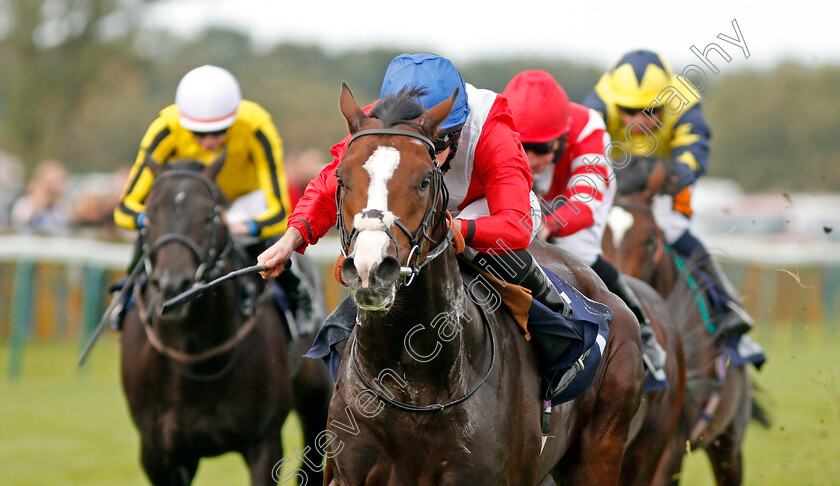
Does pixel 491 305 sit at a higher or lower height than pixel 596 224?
higher

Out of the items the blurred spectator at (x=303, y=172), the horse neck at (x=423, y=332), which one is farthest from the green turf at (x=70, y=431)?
the horse neck at (x=423, y=332)

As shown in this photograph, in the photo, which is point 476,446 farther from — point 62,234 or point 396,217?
point 62,234

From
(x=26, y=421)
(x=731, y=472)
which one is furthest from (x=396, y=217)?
(x=26, y=421)

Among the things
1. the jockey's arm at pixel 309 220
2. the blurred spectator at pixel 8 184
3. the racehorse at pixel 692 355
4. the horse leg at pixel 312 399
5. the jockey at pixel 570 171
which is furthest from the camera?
the blurred spectator at pixel 8 184

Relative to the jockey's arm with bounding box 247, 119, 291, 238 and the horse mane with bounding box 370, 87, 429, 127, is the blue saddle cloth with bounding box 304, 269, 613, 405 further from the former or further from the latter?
the jockey's arm with bounding box 247, 119, 291, 238

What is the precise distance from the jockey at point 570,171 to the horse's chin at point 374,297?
2.13 m

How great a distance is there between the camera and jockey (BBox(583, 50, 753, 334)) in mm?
6094

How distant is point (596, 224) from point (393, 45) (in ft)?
147

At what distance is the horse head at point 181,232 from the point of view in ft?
16.0

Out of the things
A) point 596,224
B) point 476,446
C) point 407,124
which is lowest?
point 596,224

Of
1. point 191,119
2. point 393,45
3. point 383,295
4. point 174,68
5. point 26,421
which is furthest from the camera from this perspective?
point 393,45

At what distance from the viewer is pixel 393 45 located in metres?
48.9

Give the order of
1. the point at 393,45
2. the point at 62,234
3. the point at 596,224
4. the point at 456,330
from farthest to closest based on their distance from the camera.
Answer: the point at 393,45 < the point at 62,234 < the point at 596,224 < the point at 456,330

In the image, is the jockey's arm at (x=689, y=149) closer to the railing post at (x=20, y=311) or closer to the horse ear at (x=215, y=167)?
the horse ear at (x=215, y=167)
